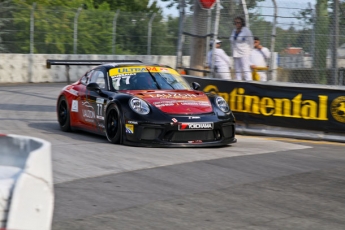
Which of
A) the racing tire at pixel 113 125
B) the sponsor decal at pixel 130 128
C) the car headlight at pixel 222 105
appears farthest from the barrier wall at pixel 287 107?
the sponsor decal at pixel 130 128

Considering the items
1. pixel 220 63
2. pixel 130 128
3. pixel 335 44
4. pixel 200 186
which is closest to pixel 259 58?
pixel 220 63

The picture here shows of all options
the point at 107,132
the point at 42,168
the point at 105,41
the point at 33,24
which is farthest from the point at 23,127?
the point at 105,41

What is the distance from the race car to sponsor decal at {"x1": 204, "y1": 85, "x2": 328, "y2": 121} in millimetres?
1446

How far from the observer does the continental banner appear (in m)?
11.7

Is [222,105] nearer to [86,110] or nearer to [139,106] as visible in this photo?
[139,106]

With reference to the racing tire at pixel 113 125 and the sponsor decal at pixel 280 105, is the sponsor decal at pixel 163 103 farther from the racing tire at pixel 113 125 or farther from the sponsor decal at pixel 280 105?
the sponsor decal at pixel 280 105

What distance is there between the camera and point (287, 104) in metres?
12.2

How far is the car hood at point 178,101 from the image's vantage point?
1037 cm

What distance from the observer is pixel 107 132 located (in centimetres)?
1092

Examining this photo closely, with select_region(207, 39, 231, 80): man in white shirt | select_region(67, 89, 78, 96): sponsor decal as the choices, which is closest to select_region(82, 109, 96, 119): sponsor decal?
select_region(67, 89, 78, 96): sponsor decal

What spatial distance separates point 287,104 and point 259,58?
221 centimetres

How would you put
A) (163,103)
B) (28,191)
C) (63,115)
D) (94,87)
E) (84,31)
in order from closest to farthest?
(28,191) < (163,103) < (94,87) < (63,115) < (84,31)

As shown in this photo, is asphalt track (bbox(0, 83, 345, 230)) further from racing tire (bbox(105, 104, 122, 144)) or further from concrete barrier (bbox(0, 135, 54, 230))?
concrete barrier (bbox(0, 135, 54, 230))

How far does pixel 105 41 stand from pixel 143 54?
1595 millimetres
